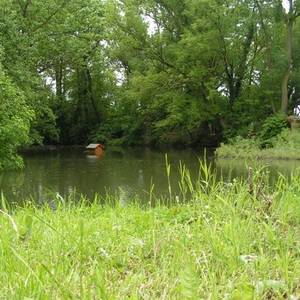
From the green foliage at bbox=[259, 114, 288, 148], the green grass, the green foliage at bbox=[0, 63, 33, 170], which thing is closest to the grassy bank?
the green foliage at bbox=[259, 114, 288, 148]

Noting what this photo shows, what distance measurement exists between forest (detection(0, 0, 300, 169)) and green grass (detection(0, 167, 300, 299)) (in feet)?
59.6

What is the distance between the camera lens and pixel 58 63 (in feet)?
116

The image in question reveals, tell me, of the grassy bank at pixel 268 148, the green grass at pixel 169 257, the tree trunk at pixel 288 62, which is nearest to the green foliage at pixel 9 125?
Answer: the green grass at pixel 169 257

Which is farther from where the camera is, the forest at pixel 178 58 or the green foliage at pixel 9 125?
the forest at pixel 178 58

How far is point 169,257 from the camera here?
101 inches

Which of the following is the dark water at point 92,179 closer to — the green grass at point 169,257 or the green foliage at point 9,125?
the green foliage at point 9,125

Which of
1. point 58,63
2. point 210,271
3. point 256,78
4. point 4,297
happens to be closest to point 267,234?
point 210,271

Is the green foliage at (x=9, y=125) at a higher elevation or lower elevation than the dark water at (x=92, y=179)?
Result: higher

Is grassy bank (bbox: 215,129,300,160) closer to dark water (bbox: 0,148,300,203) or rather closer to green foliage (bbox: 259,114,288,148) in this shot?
green foliage (bbox: 259,114,288,148)

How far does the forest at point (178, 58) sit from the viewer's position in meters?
25.8

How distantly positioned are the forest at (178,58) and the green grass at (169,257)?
18175 millimetres

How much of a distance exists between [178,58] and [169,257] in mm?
26661

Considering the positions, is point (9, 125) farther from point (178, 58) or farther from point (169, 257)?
point (178, 58)

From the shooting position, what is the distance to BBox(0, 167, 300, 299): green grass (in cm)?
201
